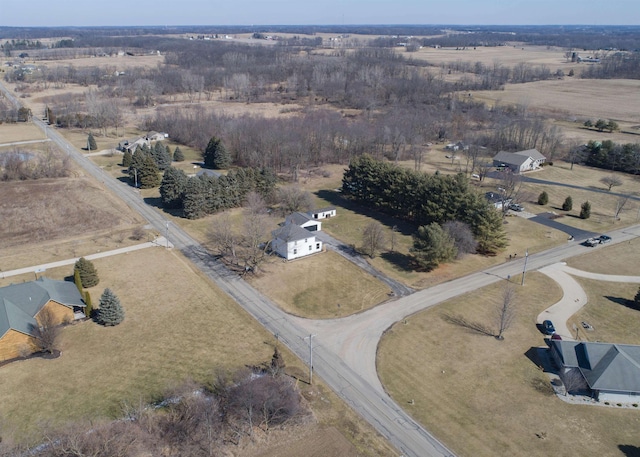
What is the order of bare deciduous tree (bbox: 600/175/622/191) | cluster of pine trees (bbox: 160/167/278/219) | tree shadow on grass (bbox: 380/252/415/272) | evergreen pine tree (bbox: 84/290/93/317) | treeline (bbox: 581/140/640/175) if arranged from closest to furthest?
evergreen pine tree (bbox: 84/290/93/317) → tree shadow on grass (bbox: 380/252/415/272) → cluster of pine trees (bbox: 160/167/278/219) → bare deciduous tree (bbox: 600/175/622/191) → treeline (bbox: 581/140/640/175)

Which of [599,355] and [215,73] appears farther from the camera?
[215,73]

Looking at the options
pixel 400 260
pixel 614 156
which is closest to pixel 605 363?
pixel 400 260

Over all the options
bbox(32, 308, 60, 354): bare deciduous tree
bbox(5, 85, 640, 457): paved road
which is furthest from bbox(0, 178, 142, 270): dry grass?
bbox(32, 308, 60, 354): bare deciduous tree

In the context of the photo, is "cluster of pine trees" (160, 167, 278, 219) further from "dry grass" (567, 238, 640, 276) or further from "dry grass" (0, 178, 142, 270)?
"dry grass" (567, 238, 640, 276)

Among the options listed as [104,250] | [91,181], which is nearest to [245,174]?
[104,250]

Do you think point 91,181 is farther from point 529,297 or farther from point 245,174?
point 529,297

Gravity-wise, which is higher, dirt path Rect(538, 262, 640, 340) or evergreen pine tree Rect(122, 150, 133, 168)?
evergreen pine tree Rect(122, 150, 133, 168)
